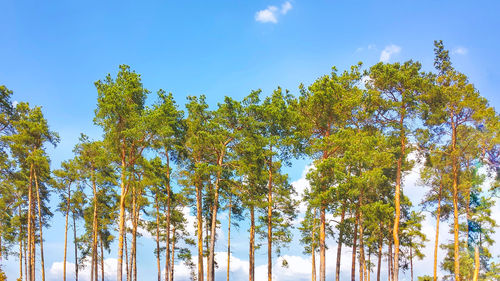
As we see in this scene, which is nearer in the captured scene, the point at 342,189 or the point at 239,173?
the point at 342,189

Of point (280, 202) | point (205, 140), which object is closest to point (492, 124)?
point (280, 202)

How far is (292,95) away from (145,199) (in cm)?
1226

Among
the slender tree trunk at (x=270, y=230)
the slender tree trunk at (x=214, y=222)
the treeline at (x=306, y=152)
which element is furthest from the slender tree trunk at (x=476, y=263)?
the slender tree trunk at (x=214, y=222)

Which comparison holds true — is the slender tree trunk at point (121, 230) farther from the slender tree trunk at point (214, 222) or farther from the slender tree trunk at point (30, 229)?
the slender tree trunk at point (30, 229)

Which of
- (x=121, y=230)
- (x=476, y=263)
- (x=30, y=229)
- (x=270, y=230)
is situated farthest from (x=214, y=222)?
(x=476, y=263)

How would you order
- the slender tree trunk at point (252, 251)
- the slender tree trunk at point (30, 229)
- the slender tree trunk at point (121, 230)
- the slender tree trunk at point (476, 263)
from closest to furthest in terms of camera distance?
1. the slender tree trunk at point (121, 230)
2. the slender tree trunk at point (252, 251)
3. the slender tree trunk at point (476, 263)
4. the slender tree trunk at point (30, 229)

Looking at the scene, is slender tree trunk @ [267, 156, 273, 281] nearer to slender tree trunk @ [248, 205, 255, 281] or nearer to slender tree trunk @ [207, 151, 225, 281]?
slender tree trunk @ [248, 205, 255, 281]

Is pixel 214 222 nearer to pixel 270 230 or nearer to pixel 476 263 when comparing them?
pixel 270 230

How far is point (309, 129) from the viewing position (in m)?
20.5

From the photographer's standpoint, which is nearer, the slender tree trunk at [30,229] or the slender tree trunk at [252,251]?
the slender tree trunk at [252,251]

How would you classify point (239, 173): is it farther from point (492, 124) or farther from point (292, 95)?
point (492, 124)

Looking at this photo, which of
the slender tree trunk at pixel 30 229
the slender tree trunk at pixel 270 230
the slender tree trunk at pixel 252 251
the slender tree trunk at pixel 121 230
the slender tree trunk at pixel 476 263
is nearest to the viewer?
the slender tree trunk at pixel 121 230

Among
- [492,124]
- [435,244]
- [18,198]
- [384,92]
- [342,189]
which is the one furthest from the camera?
[18,198]

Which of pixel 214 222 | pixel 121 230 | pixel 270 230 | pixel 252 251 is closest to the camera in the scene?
pixel 121 230
